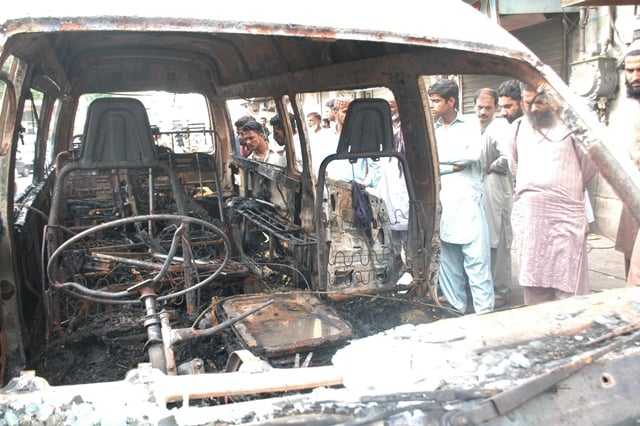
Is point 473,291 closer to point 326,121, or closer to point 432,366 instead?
point 432,366

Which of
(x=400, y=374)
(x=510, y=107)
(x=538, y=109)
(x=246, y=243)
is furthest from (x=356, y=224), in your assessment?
(x=400, y=374)

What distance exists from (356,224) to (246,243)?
1149 mm

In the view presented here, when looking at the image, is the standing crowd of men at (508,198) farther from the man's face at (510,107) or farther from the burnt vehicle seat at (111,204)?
the burnt vehicle seat at (111,204)

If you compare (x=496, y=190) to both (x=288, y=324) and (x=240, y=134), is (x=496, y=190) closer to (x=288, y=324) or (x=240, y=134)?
(x=240, y=134)

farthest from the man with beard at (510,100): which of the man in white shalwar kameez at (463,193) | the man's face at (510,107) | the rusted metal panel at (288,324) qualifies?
the rusted metal panel at (288,324)

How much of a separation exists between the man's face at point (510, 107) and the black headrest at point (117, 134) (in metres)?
3.22

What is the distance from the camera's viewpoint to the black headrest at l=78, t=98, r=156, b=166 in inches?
122

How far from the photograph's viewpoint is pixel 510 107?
4.98 metres

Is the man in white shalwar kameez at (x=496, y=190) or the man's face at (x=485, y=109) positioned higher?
the man's face at (x=485, y=109)

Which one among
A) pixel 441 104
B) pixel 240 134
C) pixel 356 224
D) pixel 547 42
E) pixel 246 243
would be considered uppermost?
pixel 547 42

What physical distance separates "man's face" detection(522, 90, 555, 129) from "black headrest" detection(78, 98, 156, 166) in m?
2.09

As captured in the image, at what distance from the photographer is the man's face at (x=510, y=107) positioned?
496 cm

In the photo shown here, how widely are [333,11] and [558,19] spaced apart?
7.21m

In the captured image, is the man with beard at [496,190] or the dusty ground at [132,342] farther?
the man with beard at [496,190]
